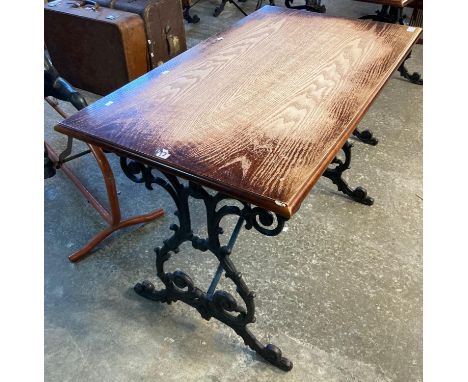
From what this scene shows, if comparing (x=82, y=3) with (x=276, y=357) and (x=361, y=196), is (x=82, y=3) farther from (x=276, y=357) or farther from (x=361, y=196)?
(x=276, y=357)

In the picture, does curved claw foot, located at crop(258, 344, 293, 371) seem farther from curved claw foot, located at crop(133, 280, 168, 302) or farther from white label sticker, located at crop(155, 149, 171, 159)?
white label sticker, located at crop(155, 149, 171, 159)

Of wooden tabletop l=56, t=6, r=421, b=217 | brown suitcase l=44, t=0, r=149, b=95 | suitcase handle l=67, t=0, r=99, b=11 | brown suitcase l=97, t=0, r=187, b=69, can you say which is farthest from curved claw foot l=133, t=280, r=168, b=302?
suitcase handle l=67, t=0, r=99, b=11

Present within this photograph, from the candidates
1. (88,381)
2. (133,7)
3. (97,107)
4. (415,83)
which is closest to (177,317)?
(88,381)

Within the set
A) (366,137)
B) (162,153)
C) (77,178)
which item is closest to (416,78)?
(366,137)

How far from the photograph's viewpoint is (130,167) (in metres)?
1.17

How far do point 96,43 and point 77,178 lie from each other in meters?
0.88

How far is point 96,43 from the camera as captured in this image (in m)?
2.42

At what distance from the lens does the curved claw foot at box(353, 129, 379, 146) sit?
2307mm

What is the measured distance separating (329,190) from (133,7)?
1520 mm

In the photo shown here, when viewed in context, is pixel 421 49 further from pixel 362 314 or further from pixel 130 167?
pixel 130 167

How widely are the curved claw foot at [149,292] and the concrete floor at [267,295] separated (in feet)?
0.10

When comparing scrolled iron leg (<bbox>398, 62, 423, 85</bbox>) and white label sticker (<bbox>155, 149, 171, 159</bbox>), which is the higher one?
white label sticker (<bbox>155, 149, 171, 159</bbox>)

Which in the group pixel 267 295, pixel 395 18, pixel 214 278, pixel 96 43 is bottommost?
pixel 267 295

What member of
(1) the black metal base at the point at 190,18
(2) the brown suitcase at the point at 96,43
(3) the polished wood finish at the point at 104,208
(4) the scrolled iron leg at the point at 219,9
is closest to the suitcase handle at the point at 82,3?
(2) the brown suitcase at the point at 96,43
